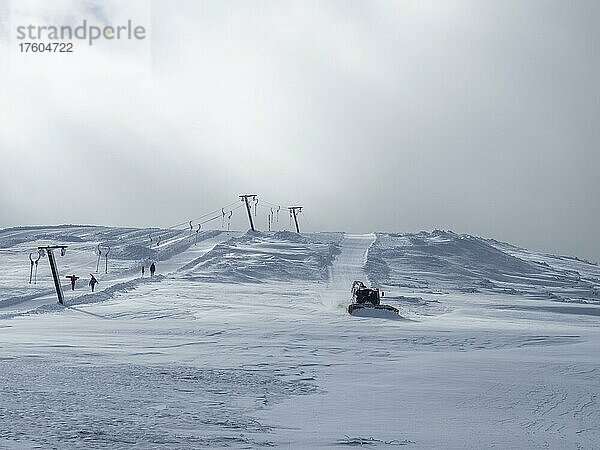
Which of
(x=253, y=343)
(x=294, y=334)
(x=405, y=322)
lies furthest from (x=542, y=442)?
(x=405, y=322)

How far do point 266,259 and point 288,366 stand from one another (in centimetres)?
4131

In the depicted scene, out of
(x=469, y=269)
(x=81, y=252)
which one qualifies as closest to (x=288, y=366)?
(x=469, y=269)

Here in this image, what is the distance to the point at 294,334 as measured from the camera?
26031 mm

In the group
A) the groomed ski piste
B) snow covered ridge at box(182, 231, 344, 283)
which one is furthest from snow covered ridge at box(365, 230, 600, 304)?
snow covered ridge at box(182, 231, 344, 283)

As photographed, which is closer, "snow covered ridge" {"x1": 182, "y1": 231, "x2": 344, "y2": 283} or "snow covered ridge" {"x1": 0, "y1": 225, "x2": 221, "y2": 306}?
"snow covered ridge" {"x1": 0, "y1": 225, "x2": 221, "y2": 306}

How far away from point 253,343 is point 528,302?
964 inches

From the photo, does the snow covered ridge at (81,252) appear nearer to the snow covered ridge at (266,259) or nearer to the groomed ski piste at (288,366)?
the groomed ski piste at (288,366)

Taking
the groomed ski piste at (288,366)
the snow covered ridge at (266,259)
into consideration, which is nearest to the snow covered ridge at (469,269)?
the groomed ski piste at (288,366)

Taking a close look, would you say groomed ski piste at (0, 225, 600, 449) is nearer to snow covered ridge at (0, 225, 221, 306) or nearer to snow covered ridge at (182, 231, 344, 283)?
snow covered ridge at (0, 225, 221, 306)

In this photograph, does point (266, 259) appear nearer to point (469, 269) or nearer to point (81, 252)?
point (469, 269)

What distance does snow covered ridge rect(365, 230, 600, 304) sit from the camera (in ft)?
170

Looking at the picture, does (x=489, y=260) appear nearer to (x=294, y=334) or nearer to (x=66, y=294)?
(x=66, y=294)

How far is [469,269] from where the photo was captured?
204ft

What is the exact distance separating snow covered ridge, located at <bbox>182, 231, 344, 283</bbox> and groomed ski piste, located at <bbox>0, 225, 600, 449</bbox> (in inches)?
55.8
